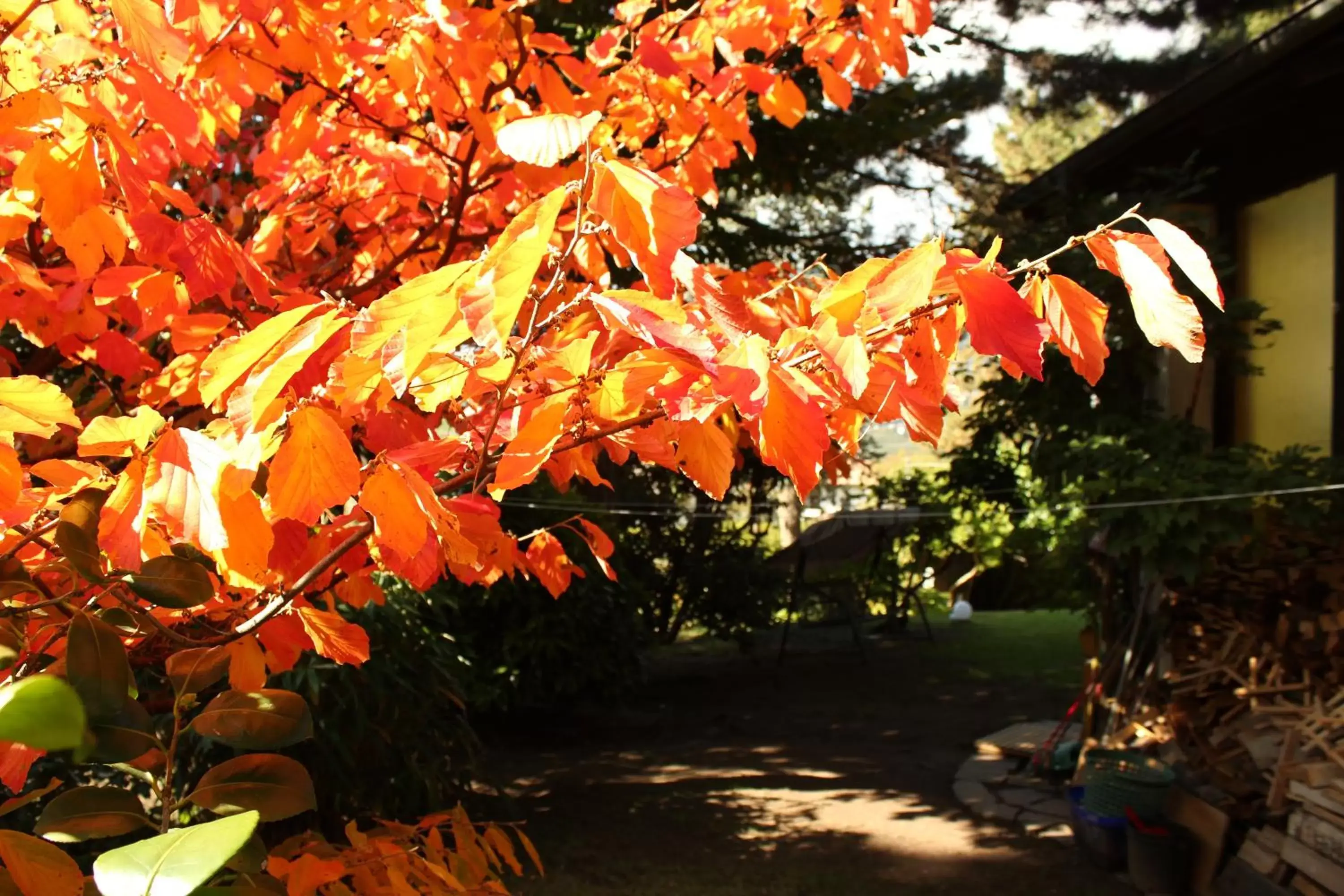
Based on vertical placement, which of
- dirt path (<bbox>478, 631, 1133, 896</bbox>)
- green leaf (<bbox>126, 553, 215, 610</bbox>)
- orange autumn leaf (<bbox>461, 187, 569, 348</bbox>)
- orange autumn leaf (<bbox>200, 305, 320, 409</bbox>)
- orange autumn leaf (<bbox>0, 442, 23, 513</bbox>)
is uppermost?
orange autumn leaf (<bbox>461, 187, 569, 348</bbox>)

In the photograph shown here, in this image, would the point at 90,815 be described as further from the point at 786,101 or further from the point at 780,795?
the point at 780,795

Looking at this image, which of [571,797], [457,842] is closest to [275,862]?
[457,842]

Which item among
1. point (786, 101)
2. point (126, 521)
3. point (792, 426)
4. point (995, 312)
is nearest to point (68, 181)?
point (126, 521)

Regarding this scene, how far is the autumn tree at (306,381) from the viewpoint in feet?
2.60

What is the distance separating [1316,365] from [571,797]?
14.2 feet

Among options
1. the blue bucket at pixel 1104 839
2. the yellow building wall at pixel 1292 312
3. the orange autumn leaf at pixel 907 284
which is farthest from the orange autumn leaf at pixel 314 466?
the yellow building wall at pixel 1292 312

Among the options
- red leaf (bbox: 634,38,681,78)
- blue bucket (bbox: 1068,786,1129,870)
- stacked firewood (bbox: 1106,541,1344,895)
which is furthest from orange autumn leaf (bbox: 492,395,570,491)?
blue bucket (bbox: 1068,786,1129,870)

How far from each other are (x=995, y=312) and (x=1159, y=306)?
0.12m

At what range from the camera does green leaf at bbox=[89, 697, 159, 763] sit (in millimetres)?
785

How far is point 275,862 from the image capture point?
4.41 feet

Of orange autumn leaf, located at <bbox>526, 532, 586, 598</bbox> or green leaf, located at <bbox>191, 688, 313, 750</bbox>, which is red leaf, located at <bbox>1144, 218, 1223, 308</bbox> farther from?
orange autumn leaf, located at <bbox>526, 532, 586, 598</bbox>

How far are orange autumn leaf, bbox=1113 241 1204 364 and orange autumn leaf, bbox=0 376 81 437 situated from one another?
85 cm

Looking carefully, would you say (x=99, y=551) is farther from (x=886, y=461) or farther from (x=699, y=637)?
(x=886, y=461)

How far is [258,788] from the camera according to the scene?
809 mm
